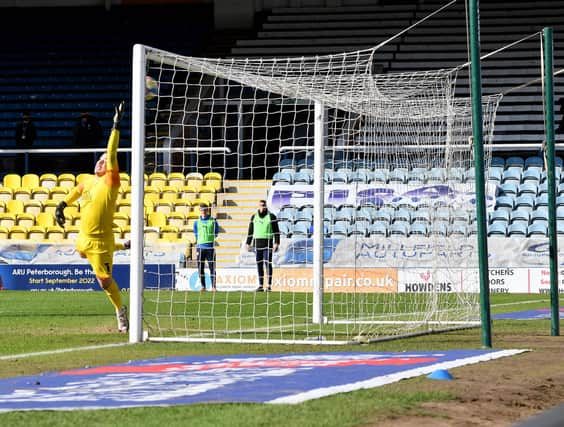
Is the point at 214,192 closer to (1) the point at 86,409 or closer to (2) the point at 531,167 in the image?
(2) the point at 531,167

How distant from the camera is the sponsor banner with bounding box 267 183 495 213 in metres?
19.7

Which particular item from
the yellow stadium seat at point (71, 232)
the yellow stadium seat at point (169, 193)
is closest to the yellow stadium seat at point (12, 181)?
the yellow stadium seat at point (71, 232)

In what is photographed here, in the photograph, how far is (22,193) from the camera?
3497 cm

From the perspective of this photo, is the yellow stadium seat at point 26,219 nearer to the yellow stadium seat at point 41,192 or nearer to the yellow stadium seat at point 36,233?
the yellow stadium seat at point 36,233

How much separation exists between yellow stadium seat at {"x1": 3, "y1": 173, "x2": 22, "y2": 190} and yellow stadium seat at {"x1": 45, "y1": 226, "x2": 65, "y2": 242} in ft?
7.21

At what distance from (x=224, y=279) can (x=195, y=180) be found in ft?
13.9

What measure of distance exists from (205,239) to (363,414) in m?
20.2

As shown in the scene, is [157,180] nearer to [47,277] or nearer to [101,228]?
→ [47,277]

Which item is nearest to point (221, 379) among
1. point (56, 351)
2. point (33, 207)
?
point (56, 351)

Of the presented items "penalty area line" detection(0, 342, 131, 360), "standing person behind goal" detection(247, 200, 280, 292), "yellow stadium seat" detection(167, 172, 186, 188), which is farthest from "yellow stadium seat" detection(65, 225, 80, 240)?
"penalty area line" detection(0, 342, 131, 360)

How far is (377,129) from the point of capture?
59.8ft

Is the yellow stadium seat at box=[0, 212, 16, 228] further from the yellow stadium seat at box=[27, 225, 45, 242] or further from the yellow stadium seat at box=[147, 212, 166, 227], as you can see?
the yellow stadium seat at box=[147, 212, 166, 227]

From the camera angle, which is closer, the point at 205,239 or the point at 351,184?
the point at 351,184

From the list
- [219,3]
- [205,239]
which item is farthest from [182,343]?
[219,3]
